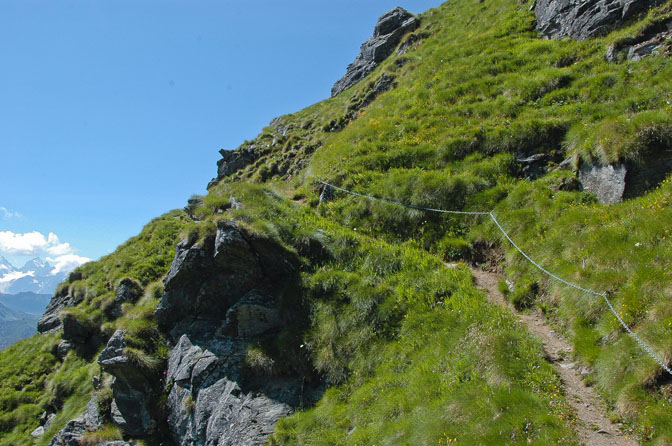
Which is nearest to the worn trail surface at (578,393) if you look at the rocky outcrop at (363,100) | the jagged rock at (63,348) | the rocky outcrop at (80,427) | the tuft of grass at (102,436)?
the tuft of grass at (102,436)

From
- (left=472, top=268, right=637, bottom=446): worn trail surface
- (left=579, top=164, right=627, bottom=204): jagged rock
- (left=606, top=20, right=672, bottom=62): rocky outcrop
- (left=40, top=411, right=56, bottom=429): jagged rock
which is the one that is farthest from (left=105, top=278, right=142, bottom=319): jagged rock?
(left=606, top=20, right=672, bottom=62): rocky outcrop

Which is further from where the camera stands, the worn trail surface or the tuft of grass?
the tuft of grass

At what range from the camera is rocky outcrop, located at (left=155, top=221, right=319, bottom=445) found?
10375 mm

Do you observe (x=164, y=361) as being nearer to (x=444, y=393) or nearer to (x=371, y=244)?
(x=371, y=244)

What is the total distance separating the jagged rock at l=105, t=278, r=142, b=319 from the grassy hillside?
0.45 metres

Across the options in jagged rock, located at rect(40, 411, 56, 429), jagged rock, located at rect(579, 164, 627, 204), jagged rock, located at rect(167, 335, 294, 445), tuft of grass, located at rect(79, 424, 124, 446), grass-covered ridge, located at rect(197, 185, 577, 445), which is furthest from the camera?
jagged rock, located at rect(40, 411, 56, 429)

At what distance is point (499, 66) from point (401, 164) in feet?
30.1

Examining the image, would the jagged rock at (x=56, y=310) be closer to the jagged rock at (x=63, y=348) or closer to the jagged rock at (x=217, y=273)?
the jagged rock at (x=63, y=348)

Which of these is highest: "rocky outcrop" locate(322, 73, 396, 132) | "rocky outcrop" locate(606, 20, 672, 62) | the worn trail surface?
"rocky outcrop" locate(322, 73, 396, 132)

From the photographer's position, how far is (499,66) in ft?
68.0

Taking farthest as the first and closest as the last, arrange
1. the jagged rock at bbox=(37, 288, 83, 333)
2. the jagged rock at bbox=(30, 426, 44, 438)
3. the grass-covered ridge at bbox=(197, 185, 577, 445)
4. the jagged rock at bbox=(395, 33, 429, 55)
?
the jagged rock at bbox=(395, 33, 429, 55) → the jagged rock at bbox=(37, 288, 83, 333) → the jagged rock at bbox=(30, 426, 44, 438) → the grass-covered ridge at bbox=(197, 185, 577, 445)

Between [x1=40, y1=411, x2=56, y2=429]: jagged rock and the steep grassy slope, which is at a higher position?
the steep grassy slope

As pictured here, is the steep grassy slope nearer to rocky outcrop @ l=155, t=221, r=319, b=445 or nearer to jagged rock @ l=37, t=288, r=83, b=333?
rocky outcrop @ l=155, t=221, r=319, b=445

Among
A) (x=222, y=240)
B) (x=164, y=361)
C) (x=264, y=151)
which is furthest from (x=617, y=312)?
(x=264, y=151)
